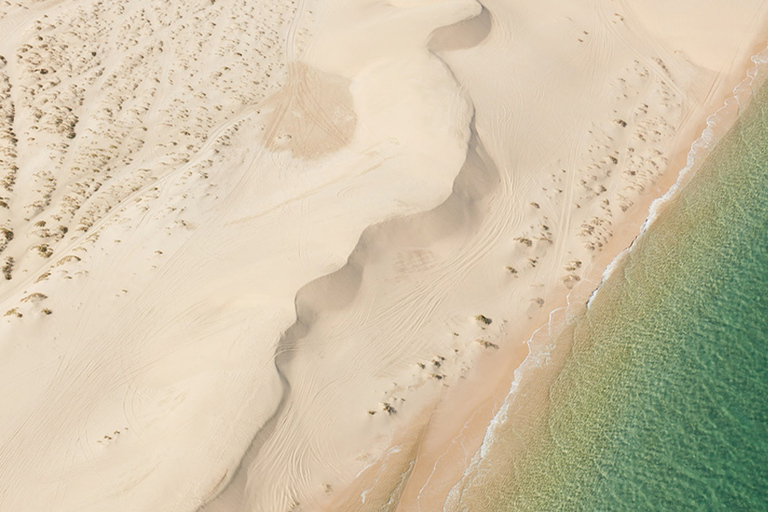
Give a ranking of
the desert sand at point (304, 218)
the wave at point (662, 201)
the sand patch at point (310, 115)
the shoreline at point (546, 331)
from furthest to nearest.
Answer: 1. the sand patch at point (310, 115)
2. the wave at point (662, 201)
3. the shoreline at point (546, 331)
4. the desert sand at point (304, 218)

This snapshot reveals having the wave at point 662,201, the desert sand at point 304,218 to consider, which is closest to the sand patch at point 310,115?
the desert sand at point 304,218

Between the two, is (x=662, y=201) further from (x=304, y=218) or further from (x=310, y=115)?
(x=310, y=115)

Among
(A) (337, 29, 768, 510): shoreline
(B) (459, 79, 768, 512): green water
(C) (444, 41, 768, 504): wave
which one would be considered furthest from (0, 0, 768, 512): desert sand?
(B) (459, 79, 768, 512): green water

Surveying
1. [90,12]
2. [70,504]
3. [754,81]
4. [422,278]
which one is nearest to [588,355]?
[422,278]

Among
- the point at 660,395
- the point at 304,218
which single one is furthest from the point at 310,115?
the point at 660,395

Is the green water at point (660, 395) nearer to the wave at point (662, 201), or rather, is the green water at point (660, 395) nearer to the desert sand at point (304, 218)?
the wave at point (662, 201)

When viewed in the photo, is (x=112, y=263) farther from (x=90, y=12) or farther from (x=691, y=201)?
(x=691, y=201)
